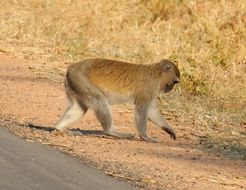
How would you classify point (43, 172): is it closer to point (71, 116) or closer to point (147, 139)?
point (71, 116)

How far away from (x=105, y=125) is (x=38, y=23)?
9.16m

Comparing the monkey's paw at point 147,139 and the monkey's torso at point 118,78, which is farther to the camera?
the monkey's paw at point 147,139

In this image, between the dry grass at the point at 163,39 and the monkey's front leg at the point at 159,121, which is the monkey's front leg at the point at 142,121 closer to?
the monkey's front leg at the point at 159,121

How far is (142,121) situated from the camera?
10.0 meters

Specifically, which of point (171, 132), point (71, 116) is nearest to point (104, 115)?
point (71, 116)

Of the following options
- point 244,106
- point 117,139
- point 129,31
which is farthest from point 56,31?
point 117,139

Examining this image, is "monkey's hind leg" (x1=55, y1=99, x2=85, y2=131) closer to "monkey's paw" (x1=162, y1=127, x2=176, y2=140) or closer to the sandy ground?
A: the sandy ground

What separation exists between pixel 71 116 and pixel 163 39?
8.69 metres

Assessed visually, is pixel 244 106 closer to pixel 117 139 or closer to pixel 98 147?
pixel 117 139

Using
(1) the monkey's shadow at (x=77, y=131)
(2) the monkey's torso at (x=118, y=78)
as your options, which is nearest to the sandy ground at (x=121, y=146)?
(1) the monkey's shadow at (x=77, y=131)

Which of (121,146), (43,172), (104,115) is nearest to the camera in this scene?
(43,172)

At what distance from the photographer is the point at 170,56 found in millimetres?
15500

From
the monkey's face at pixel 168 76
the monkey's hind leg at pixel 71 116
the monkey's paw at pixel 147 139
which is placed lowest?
the monkey's paw at pixel 147 139

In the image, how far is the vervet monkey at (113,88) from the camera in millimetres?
9633
